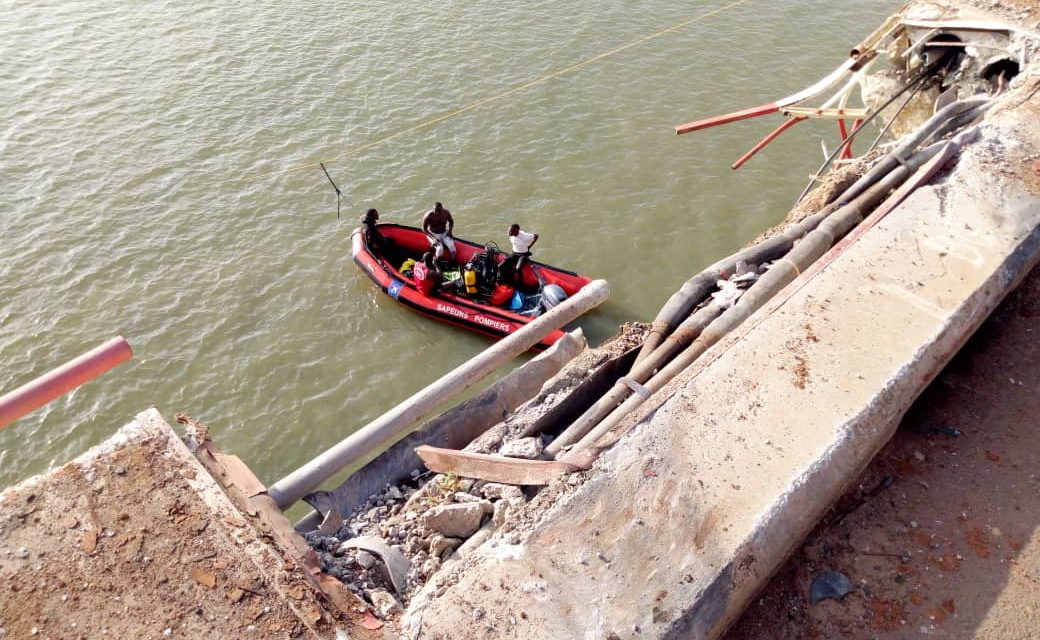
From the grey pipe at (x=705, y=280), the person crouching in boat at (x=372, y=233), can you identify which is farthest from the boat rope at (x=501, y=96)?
the grey pipe at (x=705, y=280)

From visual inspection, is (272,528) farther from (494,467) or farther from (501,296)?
(501,296)

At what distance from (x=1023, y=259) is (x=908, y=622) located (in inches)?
120

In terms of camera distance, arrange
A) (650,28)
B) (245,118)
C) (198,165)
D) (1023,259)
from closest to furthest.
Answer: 1. (1023,259)
2. (198,165)
3. (245,118)
4. (650,28)

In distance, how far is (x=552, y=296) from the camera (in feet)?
33.7

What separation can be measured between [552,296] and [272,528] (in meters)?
6.38

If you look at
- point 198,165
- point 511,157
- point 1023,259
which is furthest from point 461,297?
point 1023,259

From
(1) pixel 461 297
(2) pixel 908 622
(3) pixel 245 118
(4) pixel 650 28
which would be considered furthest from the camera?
(4) pixel 650 28

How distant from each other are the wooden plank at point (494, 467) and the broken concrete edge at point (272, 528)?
3.55 feet

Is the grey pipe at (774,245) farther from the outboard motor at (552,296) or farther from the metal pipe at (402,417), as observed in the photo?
the outboard motor at (552,296)

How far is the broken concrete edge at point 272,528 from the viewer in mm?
4090

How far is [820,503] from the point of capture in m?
4.43

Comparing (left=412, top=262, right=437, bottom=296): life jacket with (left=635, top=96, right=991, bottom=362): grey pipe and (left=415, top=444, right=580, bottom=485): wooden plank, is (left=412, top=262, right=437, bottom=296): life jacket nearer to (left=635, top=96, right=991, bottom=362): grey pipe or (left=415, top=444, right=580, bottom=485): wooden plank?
(left=635, top=96, right=991, bottom=362): grey pipe

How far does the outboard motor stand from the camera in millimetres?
10259

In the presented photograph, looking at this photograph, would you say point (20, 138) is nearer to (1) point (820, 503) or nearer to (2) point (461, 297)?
(2) point (461, 297)
